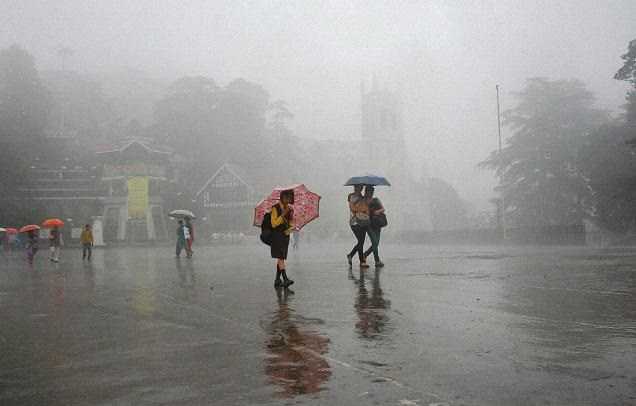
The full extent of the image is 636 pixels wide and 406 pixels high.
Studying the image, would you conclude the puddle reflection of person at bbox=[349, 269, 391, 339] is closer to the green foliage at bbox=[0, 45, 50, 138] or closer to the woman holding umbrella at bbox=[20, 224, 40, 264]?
the woman holding umbrella at bbox=[20, 224, 40, 264]

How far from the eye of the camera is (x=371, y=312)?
6465 millimetres

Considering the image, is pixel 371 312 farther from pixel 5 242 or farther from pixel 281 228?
pixel 5 242

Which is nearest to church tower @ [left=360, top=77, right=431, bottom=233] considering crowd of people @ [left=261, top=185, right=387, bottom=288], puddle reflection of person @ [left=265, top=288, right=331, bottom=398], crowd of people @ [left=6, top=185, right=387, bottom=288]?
crowd of people @ [left=6, top=185, right=387, bottom=288]

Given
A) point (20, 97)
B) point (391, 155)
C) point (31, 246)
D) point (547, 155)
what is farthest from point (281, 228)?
point (391, 155)

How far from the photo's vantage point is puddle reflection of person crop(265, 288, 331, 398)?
140 inches

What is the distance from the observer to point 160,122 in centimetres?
7119

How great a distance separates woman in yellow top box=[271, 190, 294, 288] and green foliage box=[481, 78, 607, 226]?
32.1m

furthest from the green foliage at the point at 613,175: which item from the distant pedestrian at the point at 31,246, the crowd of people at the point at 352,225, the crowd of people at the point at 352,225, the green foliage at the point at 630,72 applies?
the distant pedestrian at the point at 31,246

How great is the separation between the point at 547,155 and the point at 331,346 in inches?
1542

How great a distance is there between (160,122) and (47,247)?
951 inches

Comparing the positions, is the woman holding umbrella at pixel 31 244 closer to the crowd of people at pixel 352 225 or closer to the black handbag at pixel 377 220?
the crowd of people at pixel 352 225

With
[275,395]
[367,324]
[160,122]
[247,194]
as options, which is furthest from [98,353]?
[160,122]

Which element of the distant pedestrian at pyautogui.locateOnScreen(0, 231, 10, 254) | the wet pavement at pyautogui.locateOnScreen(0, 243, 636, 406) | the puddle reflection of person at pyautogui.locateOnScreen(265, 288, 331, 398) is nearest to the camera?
the wet pavement at pyautogui.locateOnScreen(0, 243, 636, 406)

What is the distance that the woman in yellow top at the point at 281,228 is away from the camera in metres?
9.31
